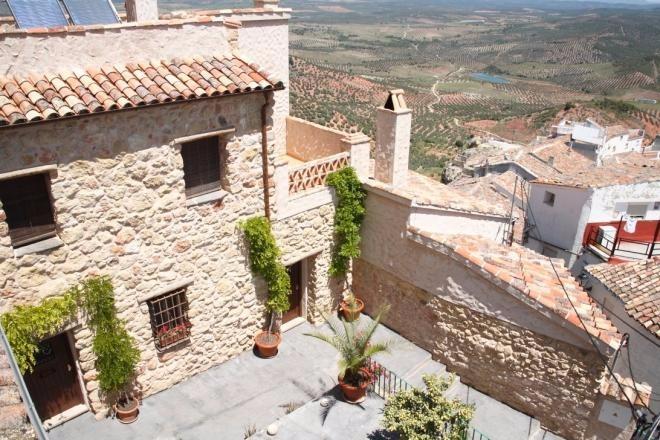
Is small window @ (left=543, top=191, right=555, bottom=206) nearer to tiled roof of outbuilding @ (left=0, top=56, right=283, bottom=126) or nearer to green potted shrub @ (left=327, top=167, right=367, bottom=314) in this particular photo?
green potted shrub @ (left=327, top=167, right=367, bottom=314)

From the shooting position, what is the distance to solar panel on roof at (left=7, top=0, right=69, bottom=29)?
362 inches

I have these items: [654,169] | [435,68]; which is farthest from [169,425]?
[435,68]

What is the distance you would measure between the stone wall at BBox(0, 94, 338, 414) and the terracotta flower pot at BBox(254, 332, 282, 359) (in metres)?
0.26

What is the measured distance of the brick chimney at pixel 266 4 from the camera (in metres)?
14.1

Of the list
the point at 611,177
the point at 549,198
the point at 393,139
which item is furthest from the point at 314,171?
the point at 611,177

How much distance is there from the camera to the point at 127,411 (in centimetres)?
1060

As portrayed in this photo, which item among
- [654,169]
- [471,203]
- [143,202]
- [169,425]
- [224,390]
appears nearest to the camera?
[143,202]

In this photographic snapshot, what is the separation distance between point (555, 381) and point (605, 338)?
→ 1632mm

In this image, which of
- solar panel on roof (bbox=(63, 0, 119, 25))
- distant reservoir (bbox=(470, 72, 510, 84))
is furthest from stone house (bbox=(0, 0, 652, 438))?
distant reservoir (bbox=(470, 72, 510, 84))

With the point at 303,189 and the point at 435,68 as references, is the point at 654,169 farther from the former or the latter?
the point at 435,68

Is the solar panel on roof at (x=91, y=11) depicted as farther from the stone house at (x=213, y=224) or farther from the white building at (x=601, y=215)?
the white building at (x=601, y=215)

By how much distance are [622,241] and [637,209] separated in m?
1.70

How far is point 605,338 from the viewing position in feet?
32.9

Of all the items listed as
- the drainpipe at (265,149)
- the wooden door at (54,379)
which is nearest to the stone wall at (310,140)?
the drainpipe at (265,149)
